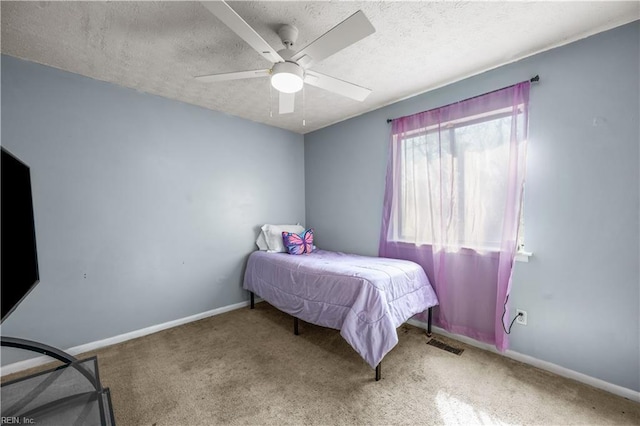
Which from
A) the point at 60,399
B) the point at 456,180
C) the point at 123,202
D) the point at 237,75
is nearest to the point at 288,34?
the point at 237,75

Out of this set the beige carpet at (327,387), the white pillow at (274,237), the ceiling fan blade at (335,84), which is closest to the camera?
the beige carpet at (327,387)

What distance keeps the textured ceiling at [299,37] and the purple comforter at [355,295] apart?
174 centimetres

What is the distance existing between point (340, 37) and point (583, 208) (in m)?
2.02

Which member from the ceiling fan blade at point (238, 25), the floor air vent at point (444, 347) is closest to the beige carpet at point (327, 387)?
the floor air vent at point (444, 347)

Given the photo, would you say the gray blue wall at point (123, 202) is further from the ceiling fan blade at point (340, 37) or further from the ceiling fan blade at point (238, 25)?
the ceiling fan blade at point (340, 37)

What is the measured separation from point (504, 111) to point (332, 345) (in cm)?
252

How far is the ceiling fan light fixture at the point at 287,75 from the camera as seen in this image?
1.65 metres

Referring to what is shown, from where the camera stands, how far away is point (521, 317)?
6.93ft

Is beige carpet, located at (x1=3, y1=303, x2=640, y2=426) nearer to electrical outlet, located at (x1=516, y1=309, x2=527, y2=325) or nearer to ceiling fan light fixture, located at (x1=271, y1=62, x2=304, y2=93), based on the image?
electrical outlet, located at (x1=516, y1=309, x2=527, y2=325)

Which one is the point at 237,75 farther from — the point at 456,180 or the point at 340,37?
the point at 456,180

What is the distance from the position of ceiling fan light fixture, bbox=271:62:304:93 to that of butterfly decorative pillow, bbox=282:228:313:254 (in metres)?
1.91

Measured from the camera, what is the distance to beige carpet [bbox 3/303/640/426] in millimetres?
1579

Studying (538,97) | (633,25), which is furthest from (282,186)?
(633,25)

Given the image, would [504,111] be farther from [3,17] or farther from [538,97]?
[3,17]
